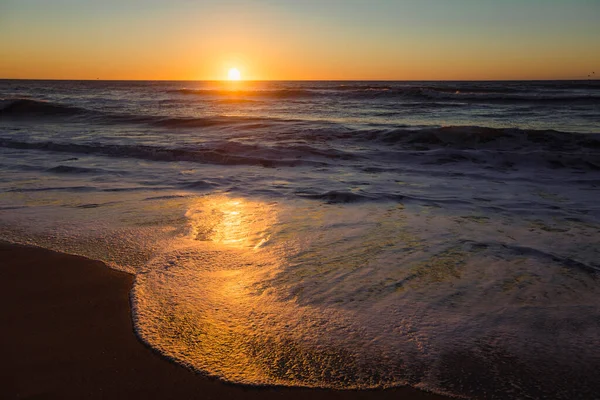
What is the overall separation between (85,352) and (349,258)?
5.65 ft

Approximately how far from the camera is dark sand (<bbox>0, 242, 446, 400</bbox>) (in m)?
1.71

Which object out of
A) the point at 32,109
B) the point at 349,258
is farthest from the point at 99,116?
the point at 349,258

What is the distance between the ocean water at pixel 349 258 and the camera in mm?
1883

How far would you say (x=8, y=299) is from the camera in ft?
8.16

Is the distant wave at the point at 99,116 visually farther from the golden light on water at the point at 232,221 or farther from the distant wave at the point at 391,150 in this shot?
the golden light on water at the point at 232,221

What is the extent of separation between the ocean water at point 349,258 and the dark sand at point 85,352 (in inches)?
2.7

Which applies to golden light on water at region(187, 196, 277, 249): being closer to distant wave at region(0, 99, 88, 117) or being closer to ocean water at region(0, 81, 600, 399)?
ocean water at region(0, 81, 600, 399)

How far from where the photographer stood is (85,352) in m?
1.96

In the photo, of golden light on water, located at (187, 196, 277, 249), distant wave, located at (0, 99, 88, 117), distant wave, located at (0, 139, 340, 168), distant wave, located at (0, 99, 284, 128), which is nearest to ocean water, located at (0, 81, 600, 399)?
golden light on water, located at (187, 196, 277, 249)

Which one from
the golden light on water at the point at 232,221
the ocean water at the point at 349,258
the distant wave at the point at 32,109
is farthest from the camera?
the distant wave at the point at 32,109

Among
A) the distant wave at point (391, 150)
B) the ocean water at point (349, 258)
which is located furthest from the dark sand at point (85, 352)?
the distant wave at point (391, 150)

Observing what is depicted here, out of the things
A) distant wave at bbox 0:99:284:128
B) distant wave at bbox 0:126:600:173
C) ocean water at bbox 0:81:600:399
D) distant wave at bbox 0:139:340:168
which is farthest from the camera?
distant wave at bbox 0:99:284:128

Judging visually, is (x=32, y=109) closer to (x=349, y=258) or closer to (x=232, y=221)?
(x=232, y=221)

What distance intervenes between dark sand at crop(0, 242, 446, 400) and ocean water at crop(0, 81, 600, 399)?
7 centimetres
